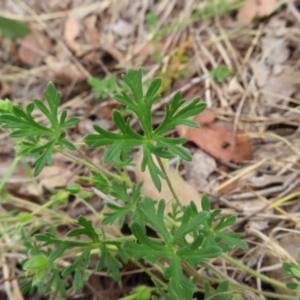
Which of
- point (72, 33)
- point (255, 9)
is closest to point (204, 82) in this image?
point (255, 9)

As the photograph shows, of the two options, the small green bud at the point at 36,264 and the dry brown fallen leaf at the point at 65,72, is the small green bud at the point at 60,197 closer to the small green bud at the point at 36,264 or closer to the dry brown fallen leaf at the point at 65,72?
the small green bud at the point at 36,264

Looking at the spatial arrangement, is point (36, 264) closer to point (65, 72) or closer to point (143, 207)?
point (143, 207)

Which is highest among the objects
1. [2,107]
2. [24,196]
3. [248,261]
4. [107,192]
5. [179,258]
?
[2,107]

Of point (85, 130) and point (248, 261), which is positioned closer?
point (248, 261)

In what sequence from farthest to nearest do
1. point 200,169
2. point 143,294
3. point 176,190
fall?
1. point 200,169
2. point 176,190
3. point 143,294

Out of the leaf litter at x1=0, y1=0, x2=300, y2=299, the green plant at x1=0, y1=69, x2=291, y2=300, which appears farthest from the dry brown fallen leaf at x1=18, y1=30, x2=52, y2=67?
the green plant at x1=0, y1=69, x2=291, y2=300

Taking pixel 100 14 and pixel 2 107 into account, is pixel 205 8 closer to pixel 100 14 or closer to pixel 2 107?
pixel 100 14

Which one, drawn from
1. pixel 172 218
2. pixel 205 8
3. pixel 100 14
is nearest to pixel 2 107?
pixel 172 218
